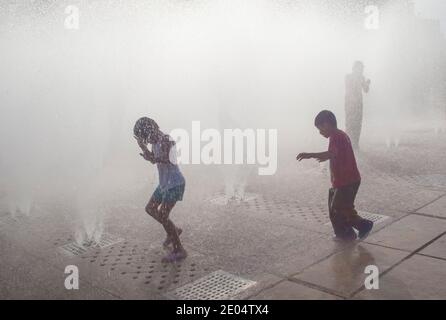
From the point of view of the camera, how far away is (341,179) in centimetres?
484

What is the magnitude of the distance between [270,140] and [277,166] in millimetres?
3533

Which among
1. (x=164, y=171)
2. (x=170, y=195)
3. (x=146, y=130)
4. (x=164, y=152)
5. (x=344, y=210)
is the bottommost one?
(x=344, y=210)

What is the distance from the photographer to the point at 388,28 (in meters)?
22.2

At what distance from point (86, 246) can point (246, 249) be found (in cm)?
179

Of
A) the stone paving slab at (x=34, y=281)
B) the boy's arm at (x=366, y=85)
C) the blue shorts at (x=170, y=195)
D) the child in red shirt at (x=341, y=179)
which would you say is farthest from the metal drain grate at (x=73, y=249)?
the boy's arm at (x=366, y=85)

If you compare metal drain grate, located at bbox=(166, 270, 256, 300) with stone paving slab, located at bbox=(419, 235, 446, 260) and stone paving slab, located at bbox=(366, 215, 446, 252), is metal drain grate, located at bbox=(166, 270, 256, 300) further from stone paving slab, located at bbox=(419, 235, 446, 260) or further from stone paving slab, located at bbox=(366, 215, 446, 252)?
stone paving slab, located at bbox=(419, 235, 446, 260)

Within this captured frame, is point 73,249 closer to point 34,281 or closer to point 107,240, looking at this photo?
point 107,240

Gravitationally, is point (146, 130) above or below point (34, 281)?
above

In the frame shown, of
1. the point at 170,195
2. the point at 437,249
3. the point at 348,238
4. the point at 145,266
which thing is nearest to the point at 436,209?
the point at 437,249

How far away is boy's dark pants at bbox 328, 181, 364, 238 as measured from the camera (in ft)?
16.0

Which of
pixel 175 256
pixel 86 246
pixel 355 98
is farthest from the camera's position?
pixel 355 98

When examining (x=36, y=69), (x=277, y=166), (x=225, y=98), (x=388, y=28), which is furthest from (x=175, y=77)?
(x=388, y=28)
